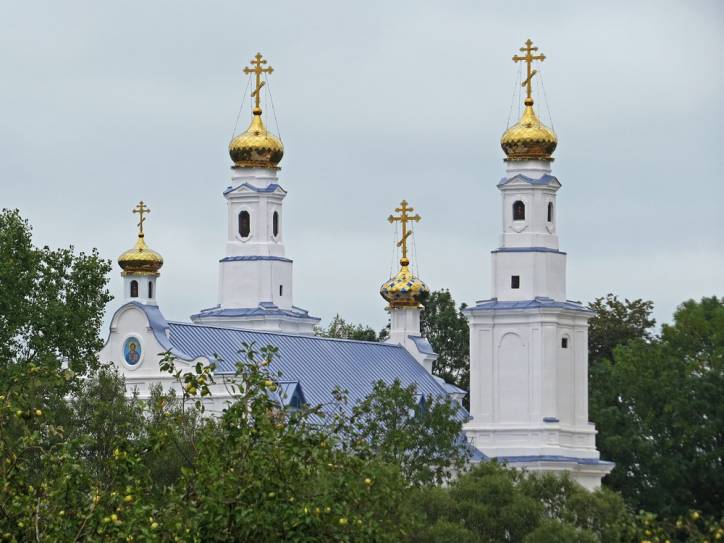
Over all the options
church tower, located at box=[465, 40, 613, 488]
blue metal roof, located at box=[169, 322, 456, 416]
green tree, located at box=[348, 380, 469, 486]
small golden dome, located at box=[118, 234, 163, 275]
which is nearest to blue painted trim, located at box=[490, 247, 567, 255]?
church tower, located at box=[465, 40, 613, 488]

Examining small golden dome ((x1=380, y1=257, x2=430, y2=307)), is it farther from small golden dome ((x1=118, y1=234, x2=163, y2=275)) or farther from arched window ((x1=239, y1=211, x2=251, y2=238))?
small golden dome ((x1=118, y1=234, x2=163, y2=275))

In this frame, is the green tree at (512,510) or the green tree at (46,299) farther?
the green tree at (46,299)

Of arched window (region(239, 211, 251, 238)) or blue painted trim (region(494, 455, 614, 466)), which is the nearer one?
blue painted trim (region(494, 455, 614, 466))

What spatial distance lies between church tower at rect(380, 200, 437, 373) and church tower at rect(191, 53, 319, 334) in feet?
8.26

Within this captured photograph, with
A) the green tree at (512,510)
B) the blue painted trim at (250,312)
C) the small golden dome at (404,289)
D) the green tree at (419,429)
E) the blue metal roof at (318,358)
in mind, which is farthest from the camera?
the small golden dome at (404,289)

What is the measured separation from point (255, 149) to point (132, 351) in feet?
35.0

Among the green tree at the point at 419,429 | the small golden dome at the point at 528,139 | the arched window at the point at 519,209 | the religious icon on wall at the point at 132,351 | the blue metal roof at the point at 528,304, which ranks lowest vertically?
the green tree at the point at 419,429

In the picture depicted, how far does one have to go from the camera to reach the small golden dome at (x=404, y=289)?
67.9 metres

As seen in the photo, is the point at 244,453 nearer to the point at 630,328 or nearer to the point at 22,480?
the point at 22,480

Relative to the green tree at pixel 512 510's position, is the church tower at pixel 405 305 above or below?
above

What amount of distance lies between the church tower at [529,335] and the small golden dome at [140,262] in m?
8.39

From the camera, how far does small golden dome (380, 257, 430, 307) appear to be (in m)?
67.9

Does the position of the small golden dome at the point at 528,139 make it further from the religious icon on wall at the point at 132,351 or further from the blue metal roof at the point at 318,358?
the religious icon on wall at the point at 132,351

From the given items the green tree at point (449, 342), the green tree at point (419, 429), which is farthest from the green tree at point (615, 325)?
the green tree at point (419, 429)
